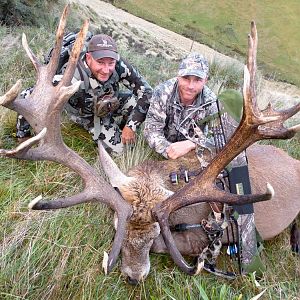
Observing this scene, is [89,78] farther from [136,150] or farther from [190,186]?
[190,186]

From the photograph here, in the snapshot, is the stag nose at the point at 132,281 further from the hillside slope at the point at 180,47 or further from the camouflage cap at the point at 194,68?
the hillside slope at the point at 180,47

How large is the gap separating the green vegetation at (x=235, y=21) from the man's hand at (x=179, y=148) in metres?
24.6

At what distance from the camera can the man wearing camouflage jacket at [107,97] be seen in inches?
215

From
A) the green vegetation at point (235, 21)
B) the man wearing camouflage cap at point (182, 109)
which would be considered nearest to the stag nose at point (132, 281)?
the man wearing camouflage cap at point (182, 109)

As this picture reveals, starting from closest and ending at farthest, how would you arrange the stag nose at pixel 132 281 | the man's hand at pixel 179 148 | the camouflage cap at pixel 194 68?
the stag nose at pixel 132 281, the man's hand at pixel 179 148, the camouflage cap at pixel 194 68

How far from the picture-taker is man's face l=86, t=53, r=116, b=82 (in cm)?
538

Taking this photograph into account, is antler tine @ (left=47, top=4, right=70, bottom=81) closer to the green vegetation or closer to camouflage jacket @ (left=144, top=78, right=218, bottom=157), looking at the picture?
camouflage jacket @ (left=144, top=78, right=218, bottom=157)

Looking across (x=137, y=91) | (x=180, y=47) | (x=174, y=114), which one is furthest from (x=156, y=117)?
(x=180, y=47)

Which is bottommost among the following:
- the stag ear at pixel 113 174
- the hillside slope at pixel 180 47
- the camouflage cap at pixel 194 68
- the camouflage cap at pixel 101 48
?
the hillside slope at pixel 180 47

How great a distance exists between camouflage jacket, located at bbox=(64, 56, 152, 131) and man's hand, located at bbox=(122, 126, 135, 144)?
0.05 metres

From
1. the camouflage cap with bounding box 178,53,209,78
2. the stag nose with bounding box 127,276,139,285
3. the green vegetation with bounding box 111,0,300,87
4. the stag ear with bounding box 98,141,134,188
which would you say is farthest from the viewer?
the green vegetation with bounding box 111,0,300,87

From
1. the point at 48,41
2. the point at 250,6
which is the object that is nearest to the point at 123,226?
the point at 48,41

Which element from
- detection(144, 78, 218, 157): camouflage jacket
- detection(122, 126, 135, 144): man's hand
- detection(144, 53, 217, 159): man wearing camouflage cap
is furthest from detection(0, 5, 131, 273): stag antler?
detection(122, 126, 135, 144): man's hand

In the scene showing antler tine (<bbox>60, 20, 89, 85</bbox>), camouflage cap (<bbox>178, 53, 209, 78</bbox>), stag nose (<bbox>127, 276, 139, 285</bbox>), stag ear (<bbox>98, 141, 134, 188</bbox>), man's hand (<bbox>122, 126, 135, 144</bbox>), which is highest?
antler tine (<bbox>60, 20, 89, 85</bbox>)
